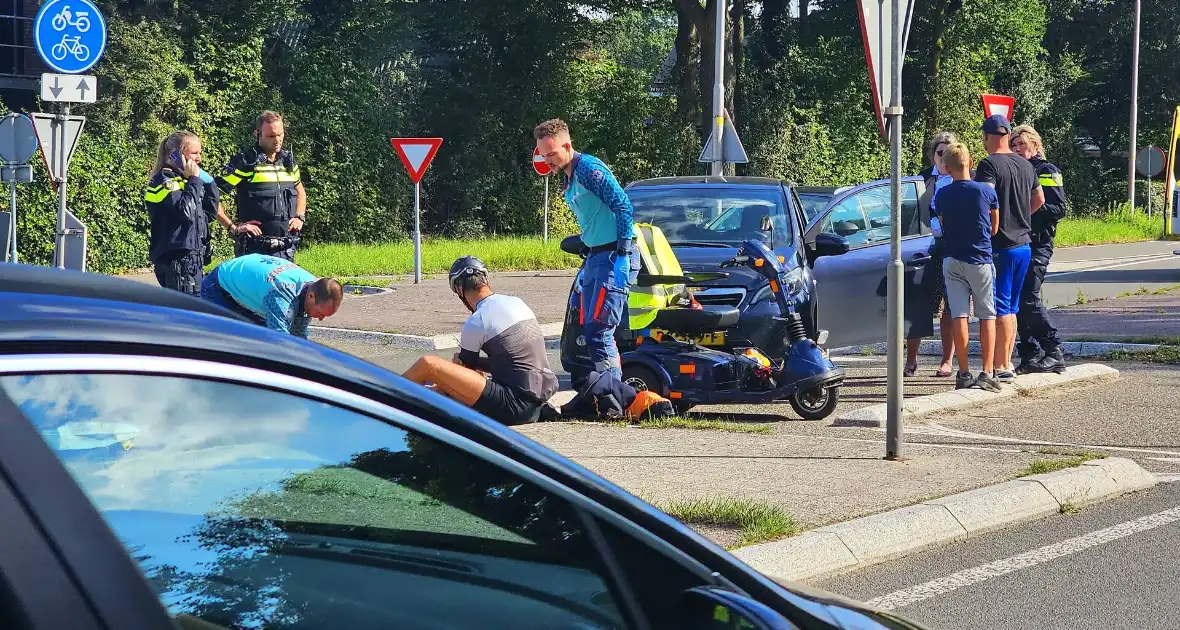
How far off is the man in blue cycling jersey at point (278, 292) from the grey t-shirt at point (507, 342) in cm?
121

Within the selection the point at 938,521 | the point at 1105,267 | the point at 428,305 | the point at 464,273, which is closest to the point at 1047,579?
the point at 938,521

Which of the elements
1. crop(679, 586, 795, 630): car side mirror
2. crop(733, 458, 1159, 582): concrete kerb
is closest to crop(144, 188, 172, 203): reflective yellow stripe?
crop(733, 458, 1159, 582): concrete kerb

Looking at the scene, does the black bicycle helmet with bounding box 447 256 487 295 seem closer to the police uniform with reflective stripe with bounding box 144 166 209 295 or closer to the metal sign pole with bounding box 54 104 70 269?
the police uniform with reflective stripe with bounding box 144 166 209 295

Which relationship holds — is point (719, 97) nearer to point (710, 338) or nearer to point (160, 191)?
point (710, 338)

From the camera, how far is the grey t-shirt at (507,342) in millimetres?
8391

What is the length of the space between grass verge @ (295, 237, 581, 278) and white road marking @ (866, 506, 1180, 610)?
17226 mm

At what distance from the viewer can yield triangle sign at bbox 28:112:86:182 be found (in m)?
13.3

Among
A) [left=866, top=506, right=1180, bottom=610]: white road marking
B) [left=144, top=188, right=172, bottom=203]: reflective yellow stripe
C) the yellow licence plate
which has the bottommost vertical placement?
[left=866, top=506, right=1180, bottom=610]: white road marking

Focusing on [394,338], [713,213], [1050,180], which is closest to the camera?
[713,213]

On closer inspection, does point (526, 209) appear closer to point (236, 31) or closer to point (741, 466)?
point (236, 31)

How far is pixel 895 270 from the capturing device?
7.79 meters

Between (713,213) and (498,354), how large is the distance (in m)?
3.35

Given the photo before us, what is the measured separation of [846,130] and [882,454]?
123 feet

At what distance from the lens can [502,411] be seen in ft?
27.8
